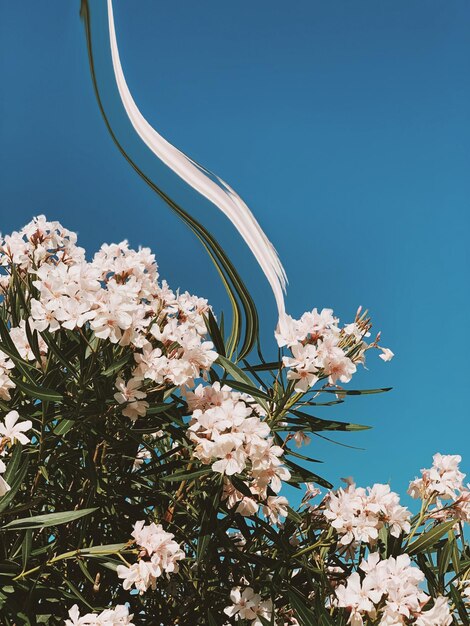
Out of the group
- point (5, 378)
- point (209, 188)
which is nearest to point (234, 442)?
point (5, 378)

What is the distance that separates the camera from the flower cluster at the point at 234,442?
1374mm

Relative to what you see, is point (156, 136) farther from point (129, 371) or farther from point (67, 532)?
point (67, 532)

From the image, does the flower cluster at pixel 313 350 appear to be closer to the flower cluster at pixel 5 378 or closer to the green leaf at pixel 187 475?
the green leaf at pixel 187 475

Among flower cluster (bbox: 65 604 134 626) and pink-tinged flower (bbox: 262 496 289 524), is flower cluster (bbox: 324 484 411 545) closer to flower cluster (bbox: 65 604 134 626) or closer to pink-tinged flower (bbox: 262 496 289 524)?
pink-tinged flower (bbox: 262 496 289 524)

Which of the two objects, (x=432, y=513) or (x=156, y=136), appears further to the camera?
(x=156, y=136)

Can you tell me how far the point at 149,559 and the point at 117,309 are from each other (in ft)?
1.79

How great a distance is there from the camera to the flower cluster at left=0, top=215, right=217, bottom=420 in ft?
4.53

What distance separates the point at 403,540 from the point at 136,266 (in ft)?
3.37

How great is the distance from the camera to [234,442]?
4.45ft

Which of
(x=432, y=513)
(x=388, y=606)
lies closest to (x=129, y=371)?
(x=388, y=606)

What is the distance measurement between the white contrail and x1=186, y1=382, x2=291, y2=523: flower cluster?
584 millimetres

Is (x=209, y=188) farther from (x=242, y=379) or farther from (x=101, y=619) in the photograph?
(x=101, y=619)

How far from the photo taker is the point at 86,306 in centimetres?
137

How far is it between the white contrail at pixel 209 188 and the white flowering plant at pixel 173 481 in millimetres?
363
